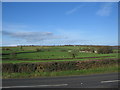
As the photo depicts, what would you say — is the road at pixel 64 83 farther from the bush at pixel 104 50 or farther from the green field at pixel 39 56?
the bush at pixel 104 50

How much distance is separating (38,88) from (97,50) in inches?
2704

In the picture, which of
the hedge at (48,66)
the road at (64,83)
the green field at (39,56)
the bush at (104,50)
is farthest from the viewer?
the bush at (104,50)

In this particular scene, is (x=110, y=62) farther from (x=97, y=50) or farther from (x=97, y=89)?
(x=97, y=50)

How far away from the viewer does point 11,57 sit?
49.4 meters

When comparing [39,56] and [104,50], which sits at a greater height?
[104,50]

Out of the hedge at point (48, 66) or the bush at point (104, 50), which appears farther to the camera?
the bush at point (104, 50)

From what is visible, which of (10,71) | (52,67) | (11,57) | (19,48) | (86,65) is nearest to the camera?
(10,71)

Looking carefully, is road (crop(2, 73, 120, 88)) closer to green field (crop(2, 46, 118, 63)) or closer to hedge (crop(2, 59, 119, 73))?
hedge (crop(2, 59, 119, 73))

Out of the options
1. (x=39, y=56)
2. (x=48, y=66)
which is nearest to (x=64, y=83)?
(x=48, y=66)

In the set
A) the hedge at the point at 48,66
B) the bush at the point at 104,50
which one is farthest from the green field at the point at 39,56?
the hedge at the point at 48,66

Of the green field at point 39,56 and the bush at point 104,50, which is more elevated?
the bush at point 104,50

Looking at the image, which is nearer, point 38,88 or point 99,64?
point 38,88

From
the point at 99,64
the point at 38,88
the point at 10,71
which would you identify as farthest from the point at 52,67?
the point at 38,88

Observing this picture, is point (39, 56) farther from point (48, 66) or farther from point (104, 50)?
point (48, 66)
